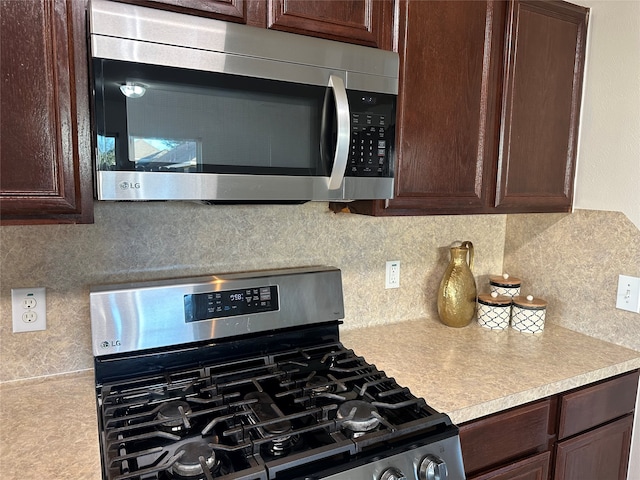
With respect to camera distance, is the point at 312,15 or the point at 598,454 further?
the point at 598,454

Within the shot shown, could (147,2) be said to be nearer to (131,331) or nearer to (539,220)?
(131,331)

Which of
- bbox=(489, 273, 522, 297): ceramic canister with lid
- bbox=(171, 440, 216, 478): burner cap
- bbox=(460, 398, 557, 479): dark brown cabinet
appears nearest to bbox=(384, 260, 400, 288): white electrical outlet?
bbox=(489, 273, 522, 297): ceramic canister with lid

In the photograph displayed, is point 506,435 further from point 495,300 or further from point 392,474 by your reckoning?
point 495,300

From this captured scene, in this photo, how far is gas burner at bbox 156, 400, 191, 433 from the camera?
104 centimetres

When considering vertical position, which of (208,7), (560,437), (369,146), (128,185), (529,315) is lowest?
(560,437)

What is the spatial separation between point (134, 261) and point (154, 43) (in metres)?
0.62

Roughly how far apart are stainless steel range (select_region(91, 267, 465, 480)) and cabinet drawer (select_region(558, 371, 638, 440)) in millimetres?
531

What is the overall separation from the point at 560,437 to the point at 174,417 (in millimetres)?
1120

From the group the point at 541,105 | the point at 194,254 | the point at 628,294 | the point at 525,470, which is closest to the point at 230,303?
the point at 194,254

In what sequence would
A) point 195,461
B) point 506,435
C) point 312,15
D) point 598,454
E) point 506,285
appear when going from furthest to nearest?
point 506,285 < point 598,454 < point 506,435 < point 312,15 < point 195,461

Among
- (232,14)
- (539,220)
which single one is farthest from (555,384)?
(232,14)

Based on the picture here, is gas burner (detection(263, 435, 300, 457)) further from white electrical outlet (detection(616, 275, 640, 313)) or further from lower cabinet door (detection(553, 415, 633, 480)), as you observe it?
white electrical outlet (detection(616, 275, 640, 313))

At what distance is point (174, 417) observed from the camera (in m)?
1.06

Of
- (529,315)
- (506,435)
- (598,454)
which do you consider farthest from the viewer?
(529,315)
